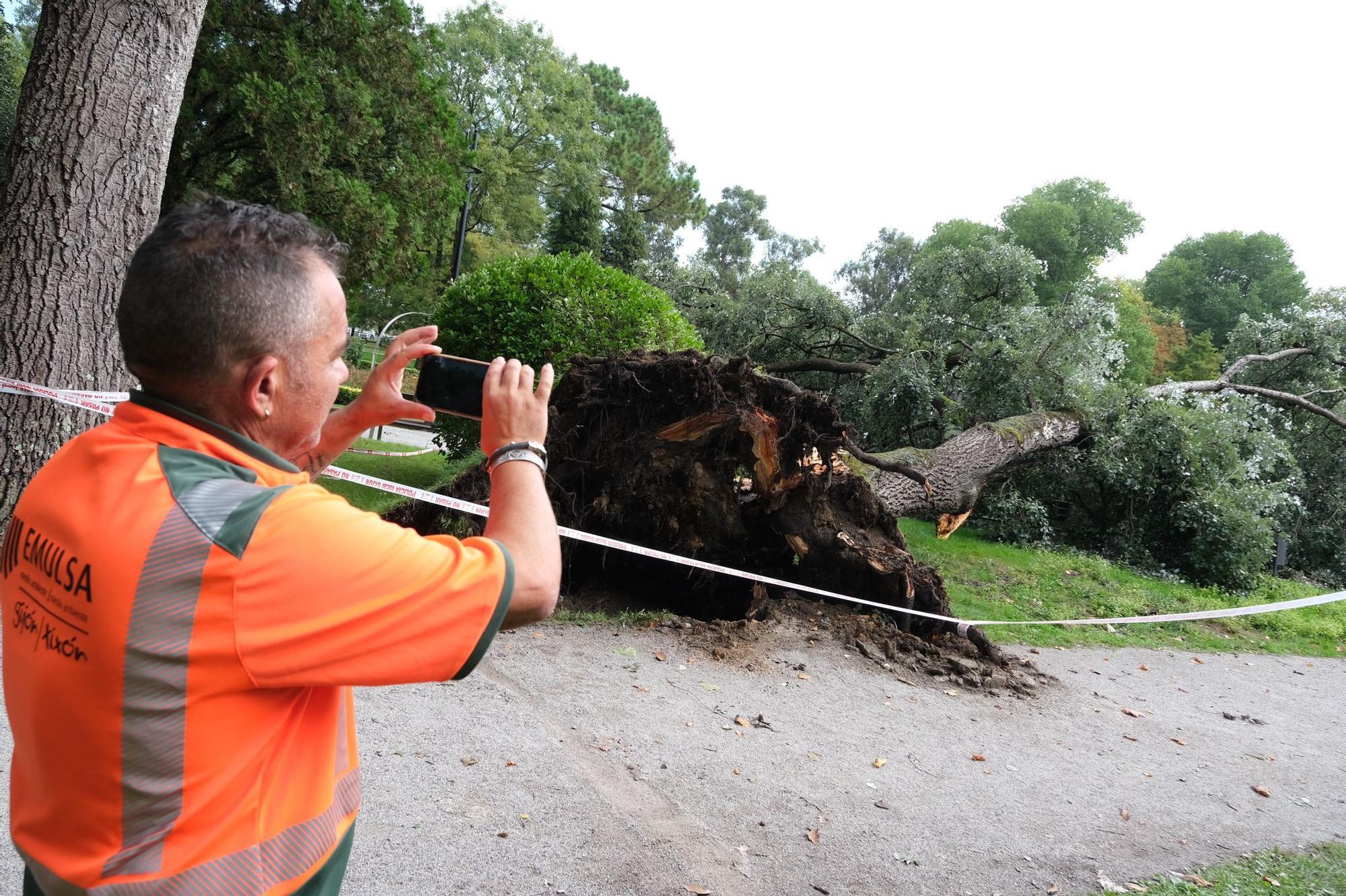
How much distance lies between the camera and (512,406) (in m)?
1.46

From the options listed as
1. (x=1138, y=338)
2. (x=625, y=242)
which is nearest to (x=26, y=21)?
(x=625, y=242)

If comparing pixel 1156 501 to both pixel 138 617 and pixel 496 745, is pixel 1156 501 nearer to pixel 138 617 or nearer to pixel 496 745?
pixel 496 745

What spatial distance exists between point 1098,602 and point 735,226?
6484 cm

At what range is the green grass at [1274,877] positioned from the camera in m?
3.42

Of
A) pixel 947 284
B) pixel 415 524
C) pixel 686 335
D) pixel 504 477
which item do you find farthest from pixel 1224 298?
pixel 504 477

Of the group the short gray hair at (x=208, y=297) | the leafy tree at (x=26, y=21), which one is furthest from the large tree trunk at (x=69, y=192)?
the leafy tree at (x=26, y=21)

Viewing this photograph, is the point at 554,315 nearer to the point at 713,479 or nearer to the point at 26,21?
the point at 713,479

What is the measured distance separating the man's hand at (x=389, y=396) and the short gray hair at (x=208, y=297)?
2.05ft

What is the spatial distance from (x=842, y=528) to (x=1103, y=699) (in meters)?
2.19

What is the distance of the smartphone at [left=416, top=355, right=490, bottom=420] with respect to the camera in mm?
1945

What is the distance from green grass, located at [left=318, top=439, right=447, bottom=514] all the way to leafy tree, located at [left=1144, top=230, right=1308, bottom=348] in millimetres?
49036

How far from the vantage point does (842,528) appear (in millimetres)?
6512

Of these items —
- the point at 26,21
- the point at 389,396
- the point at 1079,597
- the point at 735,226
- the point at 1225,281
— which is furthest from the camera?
the point at 735,226

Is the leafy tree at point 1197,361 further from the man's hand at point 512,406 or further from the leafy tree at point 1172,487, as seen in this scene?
the man's hand at point 512,406
